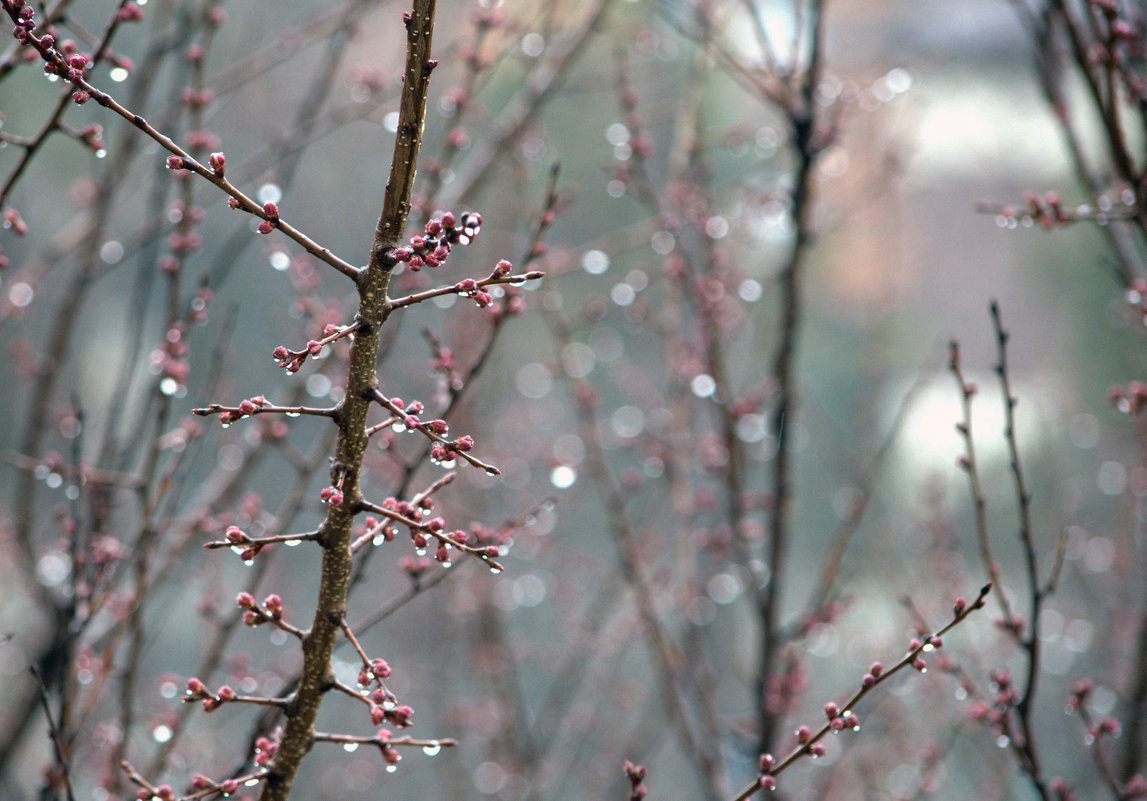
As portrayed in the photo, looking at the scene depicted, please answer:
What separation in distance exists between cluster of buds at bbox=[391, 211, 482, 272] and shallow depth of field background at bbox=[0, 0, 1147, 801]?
1.56 m

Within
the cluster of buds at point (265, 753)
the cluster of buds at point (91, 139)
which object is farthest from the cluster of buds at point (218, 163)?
the cluster of buds at point (265, 753)

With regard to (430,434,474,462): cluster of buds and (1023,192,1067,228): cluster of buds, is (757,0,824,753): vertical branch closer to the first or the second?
(1023,192,1067,228): cluster of buds

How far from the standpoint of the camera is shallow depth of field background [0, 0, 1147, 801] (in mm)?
3098

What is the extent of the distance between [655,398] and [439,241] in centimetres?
227

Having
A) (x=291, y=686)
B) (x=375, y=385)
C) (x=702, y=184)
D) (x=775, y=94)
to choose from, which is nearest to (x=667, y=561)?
(x=702, y=184)

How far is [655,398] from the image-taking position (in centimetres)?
290

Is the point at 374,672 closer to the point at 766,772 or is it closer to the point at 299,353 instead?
the point at 299,353

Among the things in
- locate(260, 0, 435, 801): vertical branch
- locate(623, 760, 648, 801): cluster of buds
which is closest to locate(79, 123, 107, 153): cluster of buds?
locate(260, 0, 435, 801): vertical branch

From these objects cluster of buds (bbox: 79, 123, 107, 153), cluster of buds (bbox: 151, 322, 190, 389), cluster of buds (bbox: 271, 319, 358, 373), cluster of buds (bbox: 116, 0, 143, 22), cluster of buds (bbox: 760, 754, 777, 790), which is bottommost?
cluster of buds (bbox: 760, 754, 777, 790)

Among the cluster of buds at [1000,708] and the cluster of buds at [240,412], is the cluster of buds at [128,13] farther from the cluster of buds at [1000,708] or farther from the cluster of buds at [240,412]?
the cluster of buds at [1000,708]

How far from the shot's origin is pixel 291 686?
101 centimetres

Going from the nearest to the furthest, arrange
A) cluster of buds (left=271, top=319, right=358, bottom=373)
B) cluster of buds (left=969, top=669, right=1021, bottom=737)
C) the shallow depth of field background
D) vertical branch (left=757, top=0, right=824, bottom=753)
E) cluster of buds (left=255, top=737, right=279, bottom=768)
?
cluster of buds (left=271, top=319, right=358, bottom=373) < cluster of buds (left=255, top=737, right=279, bottom=768) < cluster of buds (left=969, top=669, right=1021, bottom=737) < vertical branch (left=757, top=0, right=824, bottom=753) < the shallow depth of field background

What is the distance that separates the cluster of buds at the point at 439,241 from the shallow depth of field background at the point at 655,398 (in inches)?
61.4

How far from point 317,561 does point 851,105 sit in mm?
4581
